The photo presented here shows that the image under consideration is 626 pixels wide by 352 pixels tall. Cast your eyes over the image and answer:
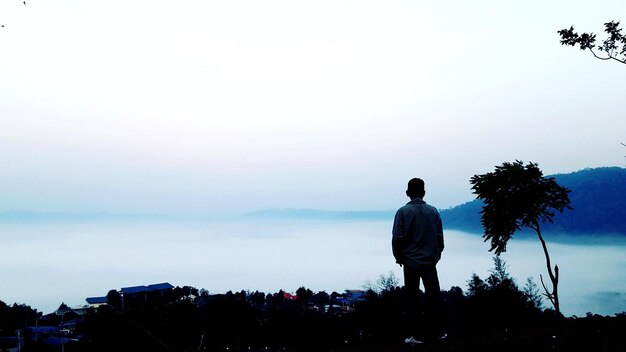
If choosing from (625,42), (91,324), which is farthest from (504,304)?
(91,324)

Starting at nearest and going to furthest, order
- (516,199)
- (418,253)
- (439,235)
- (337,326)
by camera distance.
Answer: (418,253), (439,235), (516,199), (337,326)

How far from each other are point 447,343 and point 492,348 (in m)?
0.80

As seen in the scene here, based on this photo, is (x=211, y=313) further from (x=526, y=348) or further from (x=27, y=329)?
(x=526, y=348)

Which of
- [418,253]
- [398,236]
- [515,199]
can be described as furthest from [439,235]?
[515,199]

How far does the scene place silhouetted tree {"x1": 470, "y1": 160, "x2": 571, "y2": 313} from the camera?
22.6m

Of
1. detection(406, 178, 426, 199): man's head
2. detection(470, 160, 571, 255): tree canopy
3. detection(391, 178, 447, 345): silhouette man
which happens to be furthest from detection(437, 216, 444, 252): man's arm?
detection(470, 160, 571, 255): tree canopy

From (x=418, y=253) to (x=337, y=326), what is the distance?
64.7 meters

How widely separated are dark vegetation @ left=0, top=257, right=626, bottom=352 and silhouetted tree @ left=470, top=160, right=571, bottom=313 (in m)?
4.40

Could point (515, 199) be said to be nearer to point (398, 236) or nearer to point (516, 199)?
point (516, 199)

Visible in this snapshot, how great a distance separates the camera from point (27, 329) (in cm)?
11425

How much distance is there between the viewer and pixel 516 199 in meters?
22.5

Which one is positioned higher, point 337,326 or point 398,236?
point 398,236

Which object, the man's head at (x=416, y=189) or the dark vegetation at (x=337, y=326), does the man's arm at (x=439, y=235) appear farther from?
the dark vegetation at (x=337, y=326)

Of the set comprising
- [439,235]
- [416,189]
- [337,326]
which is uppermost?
[416,189]
